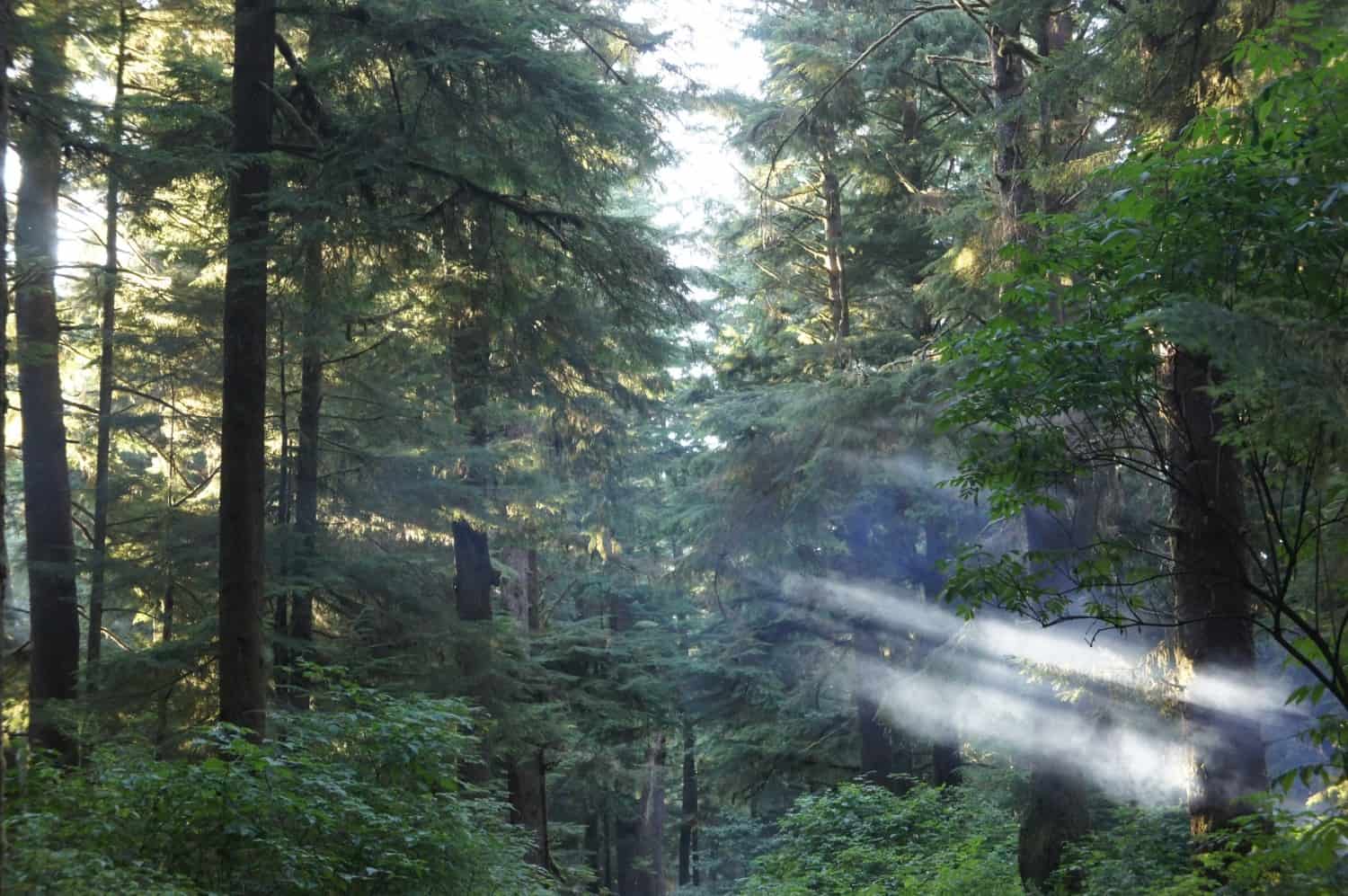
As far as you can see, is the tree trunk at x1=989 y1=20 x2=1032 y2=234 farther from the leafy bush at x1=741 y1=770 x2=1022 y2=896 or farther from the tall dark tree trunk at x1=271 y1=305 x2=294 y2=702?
the tall dark tree trunk at x1=271 y1=305 x2=294 y2=702

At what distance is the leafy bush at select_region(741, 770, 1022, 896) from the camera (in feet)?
35.2

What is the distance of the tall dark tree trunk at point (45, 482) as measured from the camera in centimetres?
1099

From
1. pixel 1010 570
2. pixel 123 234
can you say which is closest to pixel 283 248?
pixel 123 234

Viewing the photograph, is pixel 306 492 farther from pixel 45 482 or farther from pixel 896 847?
pixel 896 847

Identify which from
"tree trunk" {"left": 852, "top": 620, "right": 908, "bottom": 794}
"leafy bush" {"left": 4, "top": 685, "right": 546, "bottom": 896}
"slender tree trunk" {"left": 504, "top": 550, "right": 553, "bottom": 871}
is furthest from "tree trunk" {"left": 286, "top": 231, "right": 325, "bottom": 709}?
"tree trunk" {"left": 852, "top": 620, "right": 908, "bottom": 794}

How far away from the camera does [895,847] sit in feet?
42.8

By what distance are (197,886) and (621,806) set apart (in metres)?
22.7

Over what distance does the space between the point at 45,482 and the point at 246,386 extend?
475 cm

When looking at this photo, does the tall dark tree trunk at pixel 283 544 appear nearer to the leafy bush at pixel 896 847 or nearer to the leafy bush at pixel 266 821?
the leafy bush at pixel 266 821

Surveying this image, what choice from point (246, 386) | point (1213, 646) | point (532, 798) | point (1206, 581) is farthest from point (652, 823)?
point (1206, 581)

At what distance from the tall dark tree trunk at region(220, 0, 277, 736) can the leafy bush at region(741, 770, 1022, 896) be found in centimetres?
656

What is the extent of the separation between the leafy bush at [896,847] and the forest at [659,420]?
104mm

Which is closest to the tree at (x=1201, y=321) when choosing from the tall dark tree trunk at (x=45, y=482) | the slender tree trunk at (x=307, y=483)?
the slender tree trunk at (x=307, y=483)

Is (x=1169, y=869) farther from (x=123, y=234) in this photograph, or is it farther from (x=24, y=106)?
(x=123, y=234)
